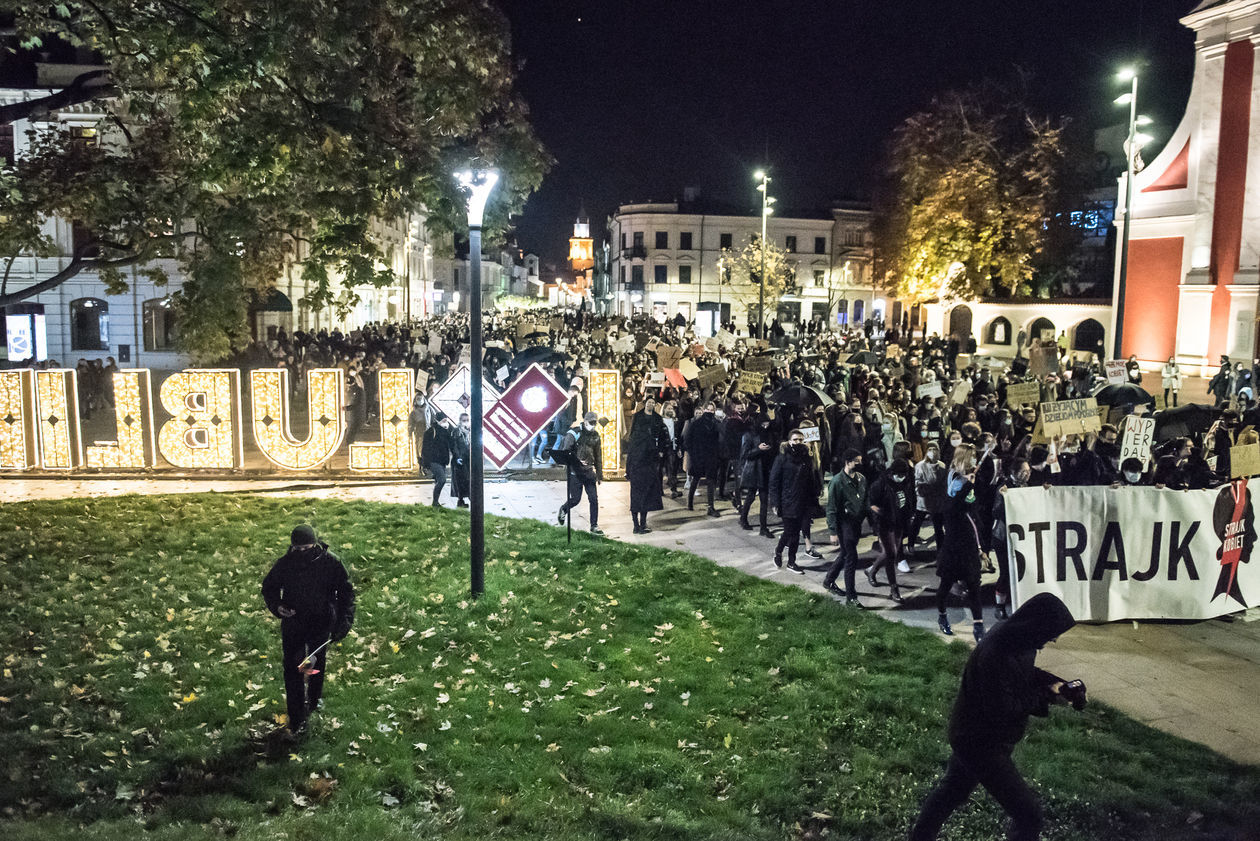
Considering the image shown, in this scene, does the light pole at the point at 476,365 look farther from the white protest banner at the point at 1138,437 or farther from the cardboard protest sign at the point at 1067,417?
the white protest banner at the point at 1138,437

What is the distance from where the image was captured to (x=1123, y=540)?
938cm

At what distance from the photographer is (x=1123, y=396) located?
64.1ft

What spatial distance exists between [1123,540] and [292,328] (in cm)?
3858

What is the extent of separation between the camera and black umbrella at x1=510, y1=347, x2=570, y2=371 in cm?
2287

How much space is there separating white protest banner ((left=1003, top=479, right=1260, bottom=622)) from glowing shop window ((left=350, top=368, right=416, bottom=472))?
11.3 metres

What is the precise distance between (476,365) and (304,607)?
12.5ft

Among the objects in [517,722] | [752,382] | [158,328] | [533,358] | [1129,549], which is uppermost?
[158,328]

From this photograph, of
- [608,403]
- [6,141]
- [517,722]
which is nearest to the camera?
[517,722]

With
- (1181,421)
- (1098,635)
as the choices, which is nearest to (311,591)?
(1098,635)

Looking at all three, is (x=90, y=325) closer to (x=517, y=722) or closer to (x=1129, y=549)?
(x=517, y=722)

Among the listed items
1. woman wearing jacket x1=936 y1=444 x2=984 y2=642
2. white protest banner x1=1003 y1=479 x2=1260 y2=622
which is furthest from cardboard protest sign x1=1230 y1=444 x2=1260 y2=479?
woman wearing jacket x1=936 y1=444 x2=984 y2=642

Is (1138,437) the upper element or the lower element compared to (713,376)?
lower

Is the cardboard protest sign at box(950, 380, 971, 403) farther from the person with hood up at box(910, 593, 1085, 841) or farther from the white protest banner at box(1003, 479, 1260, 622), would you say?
the person with hood up at box(910, 593, 1085, 841)

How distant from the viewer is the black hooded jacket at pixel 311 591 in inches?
268
